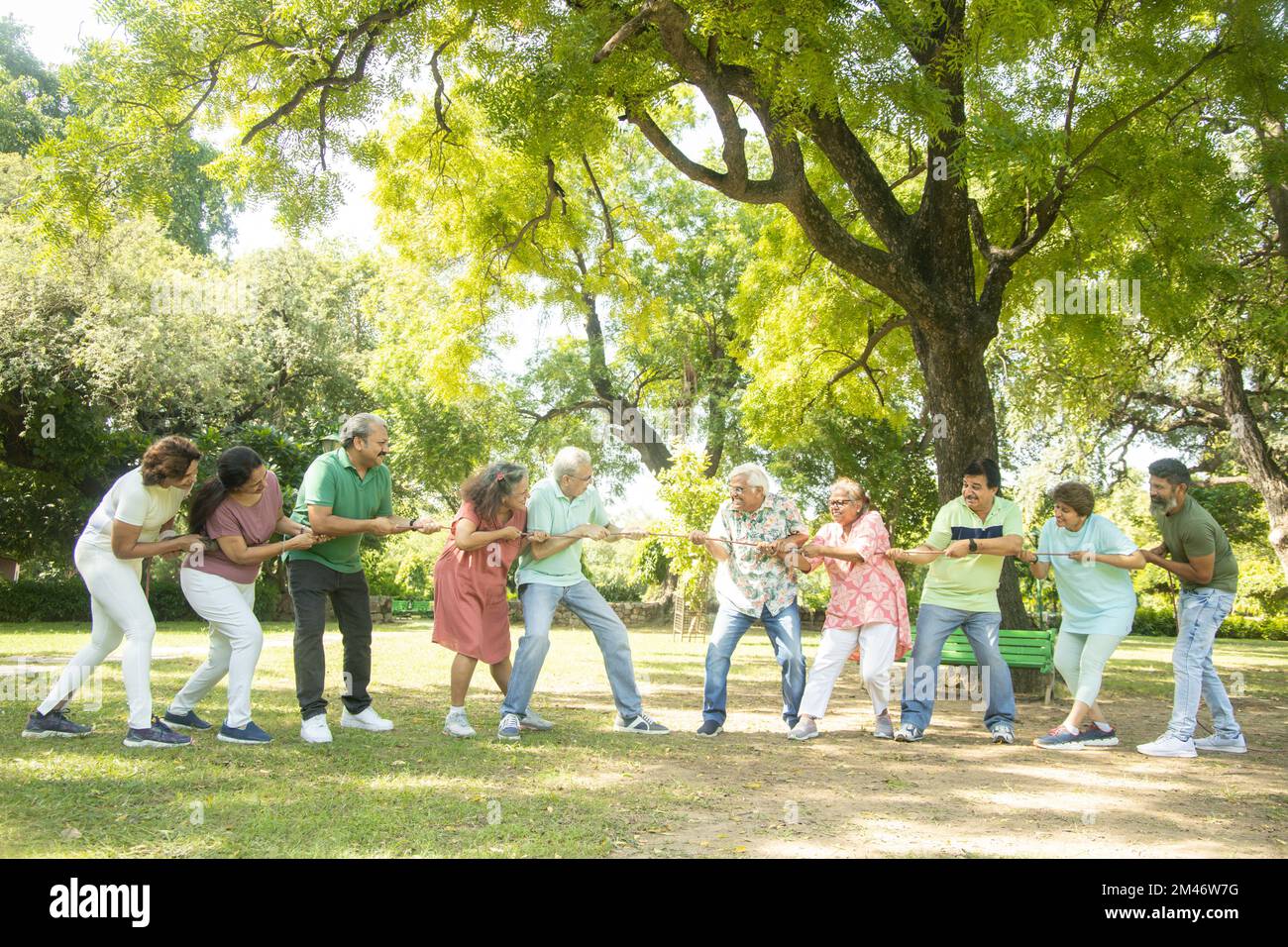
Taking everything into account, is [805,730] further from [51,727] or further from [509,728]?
[51,727]

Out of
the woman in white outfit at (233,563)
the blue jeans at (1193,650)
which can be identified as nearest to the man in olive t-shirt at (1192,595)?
the blue jeans at (1193,650)

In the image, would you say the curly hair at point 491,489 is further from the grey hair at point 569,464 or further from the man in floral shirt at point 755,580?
the man in floral shirt at point 755,580

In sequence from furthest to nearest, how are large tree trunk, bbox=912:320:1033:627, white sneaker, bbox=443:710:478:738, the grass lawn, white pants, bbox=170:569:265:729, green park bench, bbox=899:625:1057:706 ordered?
large tree trunk, bbox=912:320:1033:627
green park bench, bbox=899:625:1057:706
white sneaker, bbox=443:710:478:738
white pants, bbox=170:569:265:729
the grass lawn

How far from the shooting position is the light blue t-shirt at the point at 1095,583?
7.66 meters

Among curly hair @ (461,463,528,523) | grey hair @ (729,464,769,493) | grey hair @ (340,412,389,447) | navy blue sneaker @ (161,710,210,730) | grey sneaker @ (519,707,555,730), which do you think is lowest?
grey sneaker @ (519,707,555,730)

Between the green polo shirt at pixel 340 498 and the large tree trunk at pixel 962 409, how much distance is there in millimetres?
6194

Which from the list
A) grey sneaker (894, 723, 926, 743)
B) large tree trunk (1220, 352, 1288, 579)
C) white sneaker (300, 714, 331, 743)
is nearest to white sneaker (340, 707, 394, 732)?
white sneaker (300, 714, 331, 743)

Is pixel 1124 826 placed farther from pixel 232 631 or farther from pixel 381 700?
pixel 381 700

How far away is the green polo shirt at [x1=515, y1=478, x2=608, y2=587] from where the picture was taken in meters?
7.45

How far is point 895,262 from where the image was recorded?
10461 mm

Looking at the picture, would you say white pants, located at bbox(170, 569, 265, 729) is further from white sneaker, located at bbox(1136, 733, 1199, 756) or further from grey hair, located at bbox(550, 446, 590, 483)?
white sneaker, located at bbox(1136, 733, 1199, 756)

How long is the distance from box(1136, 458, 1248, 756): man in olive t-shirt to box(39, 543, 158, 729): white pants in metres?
6.95

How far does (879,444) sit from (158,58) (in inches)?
869

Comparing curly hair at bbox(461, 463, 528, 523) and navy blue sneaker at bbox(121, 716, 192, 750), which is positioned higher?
curly hair at bbox(461, 463, 528, 523)
